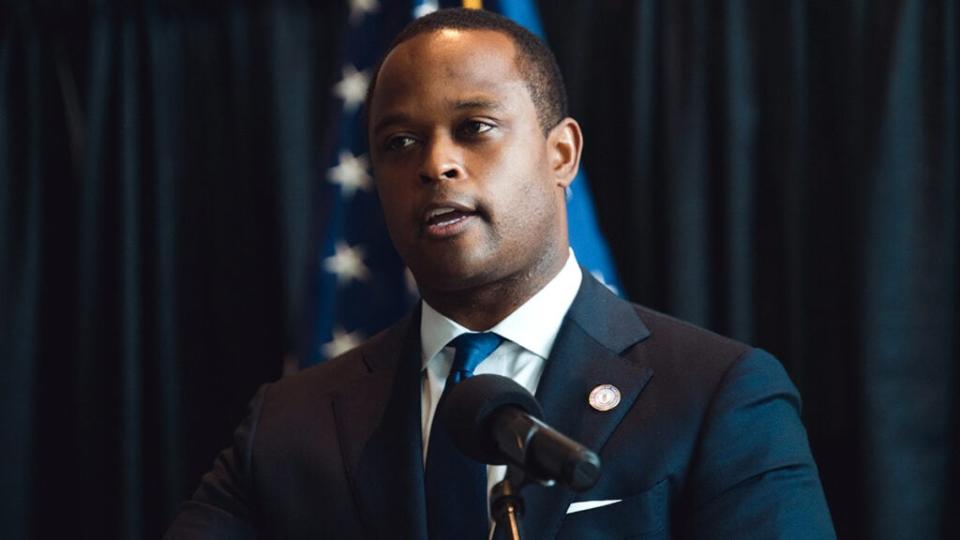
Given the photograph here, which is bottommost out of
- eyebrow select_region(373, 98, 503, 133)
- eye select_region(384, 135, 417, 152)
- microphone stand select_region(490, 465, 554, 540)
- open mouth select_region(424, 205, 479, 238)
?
microphone stand select_region(490, 465, 554, 540)

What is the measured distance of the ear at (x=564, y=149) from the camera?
2042mm

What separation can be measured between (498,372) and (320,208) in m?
1.21

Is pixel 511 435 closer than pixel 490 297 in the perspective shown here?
Yes

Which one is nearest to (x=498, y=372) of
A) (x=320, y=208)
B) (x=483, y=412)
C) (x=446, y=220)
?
(x=446, y=220)

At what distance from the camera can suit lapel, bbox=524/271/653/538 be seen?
5.32ft

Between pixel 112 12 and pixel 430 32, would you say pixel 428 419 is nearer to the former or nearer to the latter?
pixel 430 32

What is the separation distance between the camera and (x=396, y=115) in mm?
1919

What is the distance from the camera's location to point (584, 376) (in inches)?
70.3

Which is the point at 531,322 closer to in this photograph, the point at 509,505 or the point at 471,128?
the point at 471,128

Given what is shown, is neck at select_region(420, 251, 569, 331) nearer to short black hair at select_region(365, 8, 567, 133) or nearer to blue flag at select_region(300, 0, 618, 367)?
short black hair at select_region(365, 8, 567, 133)

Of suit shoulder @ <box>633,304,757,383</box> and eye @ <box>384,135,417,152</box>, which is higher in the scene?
eye @ <box>384,135,417,152</box>

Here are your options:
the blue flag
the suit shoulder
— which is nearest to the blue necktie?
the suit shoulder

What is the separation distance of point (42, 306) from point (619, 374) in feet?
8.25

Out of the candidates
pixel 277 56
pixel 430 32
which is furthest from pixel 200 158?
pixel 430 32
